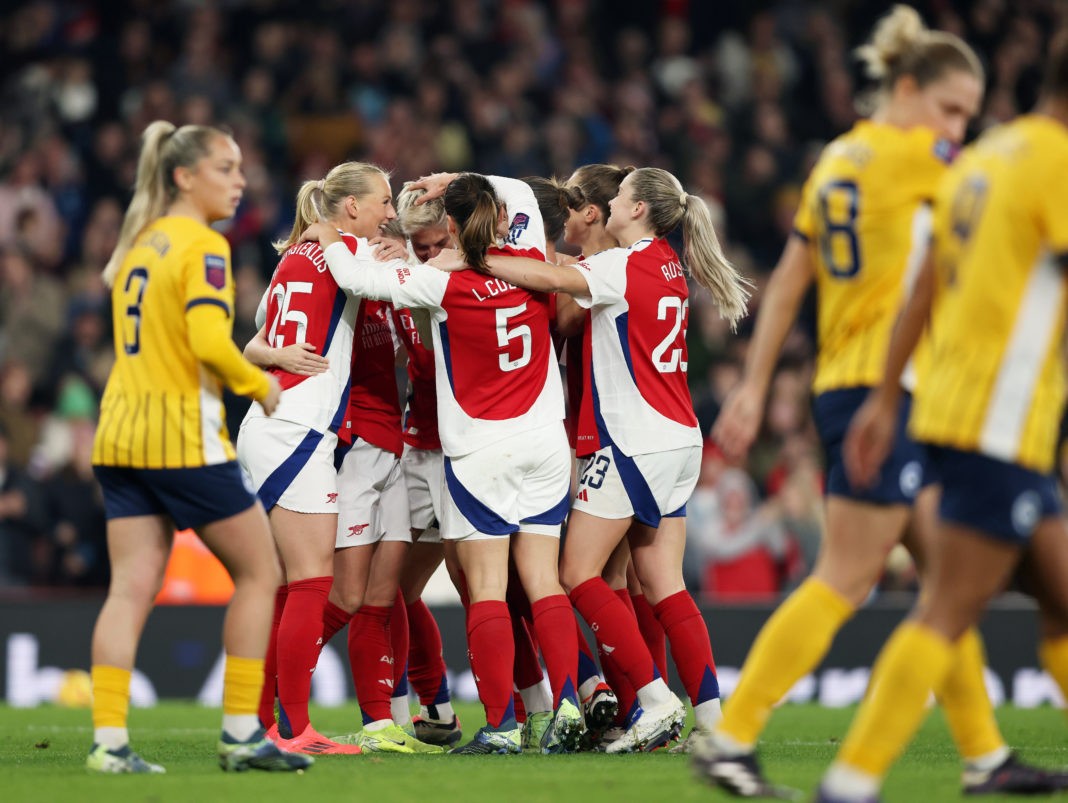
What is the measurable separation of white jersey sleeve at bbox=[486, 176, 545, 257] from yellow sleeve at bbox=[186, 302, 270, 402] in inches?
70.9

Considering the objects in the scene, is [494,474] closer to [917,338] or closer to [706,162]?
[917,338]

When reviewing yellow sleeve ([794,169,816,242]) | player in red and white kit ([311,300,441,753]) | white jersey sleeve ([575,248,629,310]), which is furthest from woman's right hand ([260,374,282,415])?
yellow sleeve ([794,169,816,242])

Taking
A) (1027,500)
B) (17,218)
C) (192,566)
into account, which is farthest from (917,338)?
(17,218)

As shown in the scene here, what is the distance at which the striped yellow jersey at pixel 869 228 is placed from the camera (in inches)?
191

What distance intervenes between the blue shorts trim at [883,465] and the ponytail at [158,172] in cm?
243

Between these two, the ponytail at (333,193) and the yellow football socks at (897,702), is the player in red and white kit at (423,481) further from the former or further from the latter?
the yellow football socks at (897,702)

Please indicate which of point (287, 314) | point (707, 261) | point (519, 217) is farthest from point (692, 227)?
point (287, 314)

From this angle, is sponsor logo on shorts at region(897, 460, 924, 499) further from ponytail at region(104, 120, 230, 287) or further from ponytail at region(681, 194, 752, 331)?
ponytail at region(104, 120, 230, 287)

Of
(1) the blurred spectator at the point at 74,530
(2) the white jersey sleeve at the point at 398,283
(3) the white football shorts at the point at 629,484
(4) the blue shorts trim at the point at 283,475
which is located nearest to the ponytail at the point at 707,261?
(3) the white football shorts at the point at 629,484

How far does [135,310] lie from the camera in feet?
17.9

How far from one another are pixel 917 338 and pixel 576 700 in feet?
9.14

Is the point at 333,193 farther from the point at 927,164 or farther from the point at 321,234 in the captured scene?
the point at 927,164

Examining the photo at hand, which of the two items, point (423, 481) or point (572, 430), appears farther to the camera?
point (572, 430)

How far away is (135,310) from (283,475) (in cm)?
139
